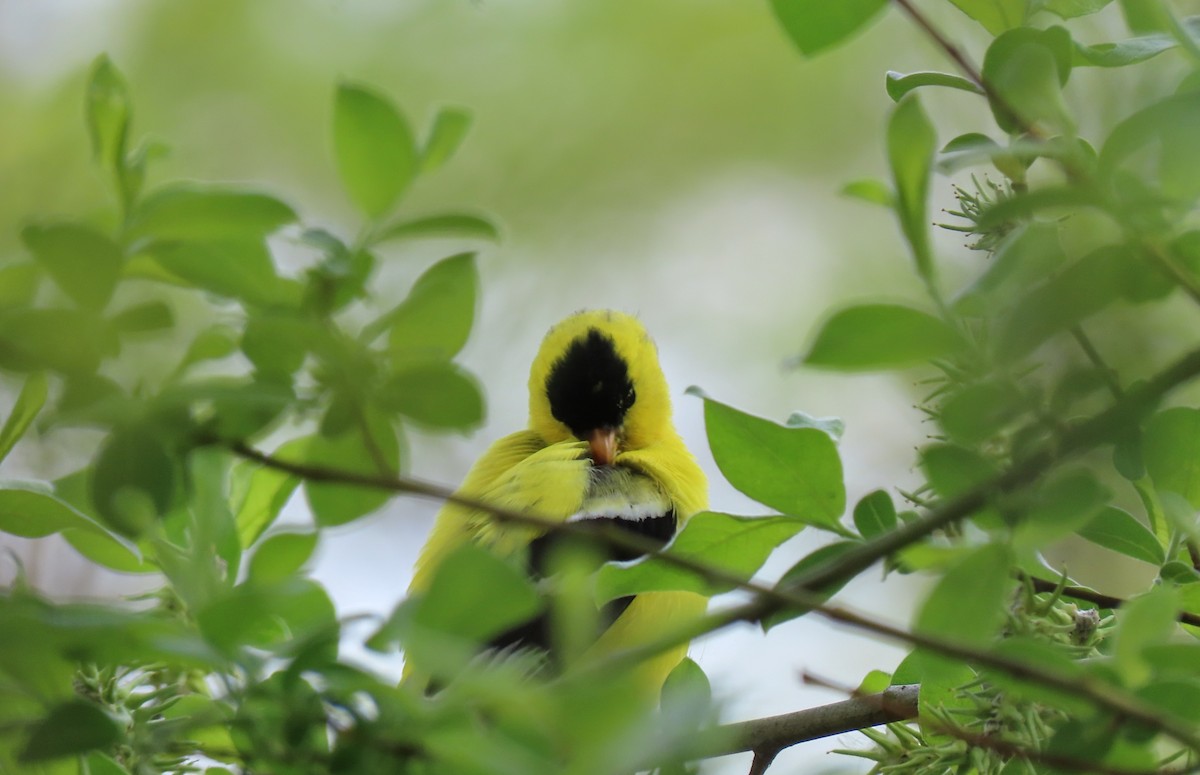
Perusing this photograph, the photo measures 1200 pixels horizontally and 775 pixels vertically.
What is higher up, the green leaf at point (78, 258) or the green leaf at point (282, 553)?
the green leaf at point (78, 258)

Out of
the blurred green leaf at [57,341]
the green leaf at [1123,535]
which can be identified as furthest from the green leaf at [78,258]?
the green leaf at [1123,535]

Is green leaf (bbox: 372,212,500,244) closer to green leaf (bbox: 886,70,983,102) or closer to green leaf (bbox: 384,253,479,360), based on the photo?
green leaf (bbox: 384,253,479,360)

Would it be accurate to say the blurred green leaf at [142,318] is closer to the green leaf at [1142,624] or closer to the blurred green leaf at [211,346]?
the blurred green leaf at [211,346]

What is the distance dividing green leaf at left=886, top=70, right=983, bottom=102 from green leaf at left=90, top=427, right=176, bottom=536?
2.21 ft

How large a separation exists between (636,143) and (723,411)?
6.12 metres

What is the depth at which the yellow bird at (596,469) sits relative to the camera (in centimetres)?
236

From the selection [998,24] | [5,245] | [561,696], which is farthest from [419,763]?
[5,245]

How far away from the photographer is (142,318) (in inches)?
27.8

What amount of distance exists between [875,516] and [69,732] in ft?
2.04

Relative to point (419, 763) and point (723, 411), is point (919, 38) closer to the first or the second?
point (723, 411)

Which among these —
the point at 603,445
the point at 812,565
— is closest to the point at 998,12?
the point at 812,565

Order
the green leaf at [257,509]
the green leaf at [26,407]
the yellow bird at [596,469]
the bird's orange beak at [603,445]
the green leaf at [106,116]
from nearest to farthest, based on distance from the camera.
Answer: the green leaf at [106,116] < the green leaf at [26,407] < the green leaf at [257,509] < the yellow bird at [596,469] < the bird's orange beak at [603,445]

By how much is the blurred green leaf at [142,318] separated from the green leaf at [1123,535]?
0.85m

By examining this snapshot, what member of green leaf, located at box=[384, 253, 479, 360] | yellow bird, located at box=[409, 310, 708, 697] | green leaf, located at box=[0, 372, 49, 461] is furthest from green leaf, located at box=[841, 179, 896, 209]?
yellow bird, located at box=[409, 310, 708, 697]
